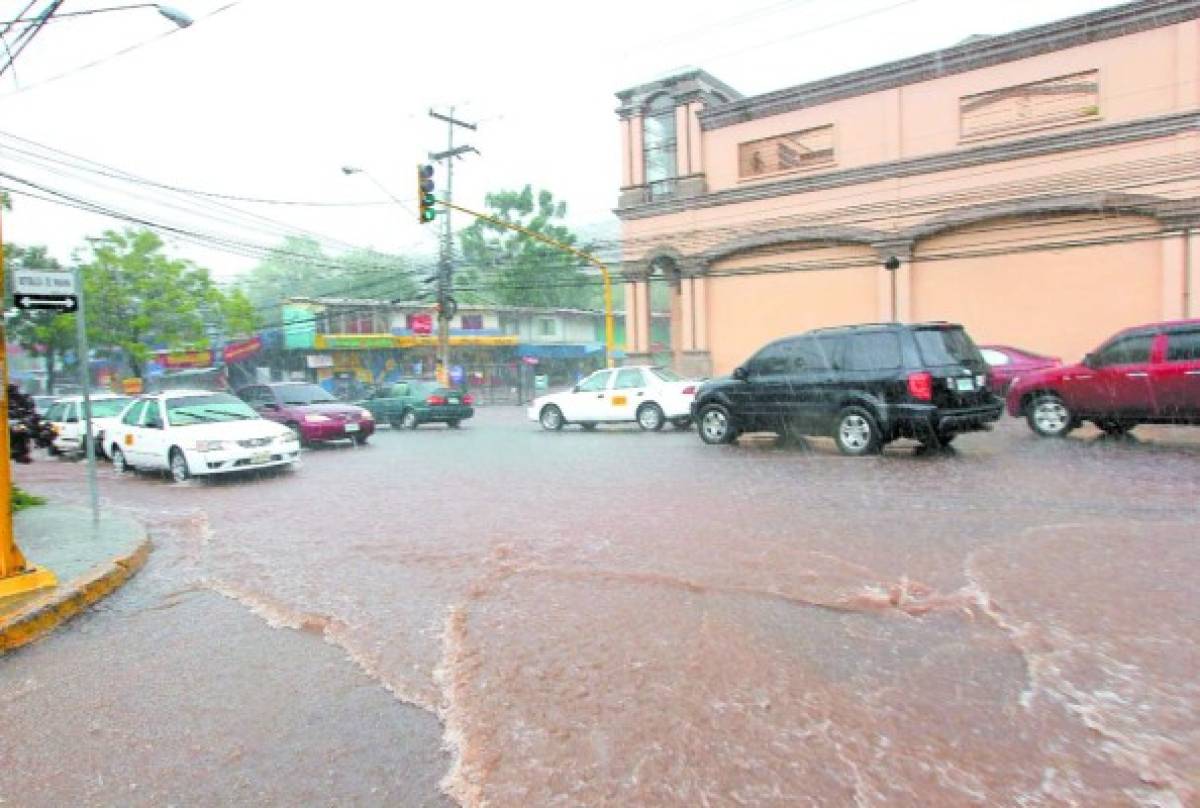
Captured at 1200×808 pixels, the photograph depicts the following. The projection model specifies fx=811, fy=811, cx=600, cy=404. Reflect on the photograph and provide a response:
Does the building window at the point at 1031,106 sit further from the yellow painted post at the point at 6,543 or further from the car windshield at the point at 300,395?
the yellow painted post at the point at 6,543

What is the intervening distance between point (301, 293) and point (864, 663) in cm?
7470

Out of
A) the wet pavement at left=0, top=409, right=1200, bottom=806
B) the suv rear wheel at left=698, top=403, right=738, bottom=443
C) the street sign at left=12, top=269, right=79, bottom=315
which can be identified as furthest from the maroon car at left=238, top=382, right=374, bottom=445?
the street sign at left=12, top=269, right=79, bottom=315

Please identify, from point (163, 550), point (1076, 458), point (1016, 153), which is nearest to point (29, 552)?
point (163, 550)

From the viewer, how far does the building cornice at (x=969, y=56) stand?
18.7 meters

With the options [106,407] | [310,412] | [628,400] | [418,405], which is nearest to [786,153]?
[628,400]

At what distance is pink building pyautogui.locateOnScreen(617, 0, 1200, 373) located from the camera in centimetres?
1884

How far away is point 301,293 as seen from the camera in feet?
237

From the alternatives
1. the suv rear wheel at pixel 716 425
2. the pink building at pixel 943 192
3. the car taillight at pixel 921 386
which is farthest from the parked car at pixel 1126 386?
the pink building at pixel 943 192

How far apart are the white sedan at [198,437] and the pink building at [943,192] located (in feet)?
51.8

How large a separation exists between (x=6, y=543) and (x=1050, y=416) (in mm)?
12817

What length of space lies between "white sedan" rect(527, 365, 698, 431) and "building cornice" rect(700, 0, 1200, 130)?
10550 millimetres

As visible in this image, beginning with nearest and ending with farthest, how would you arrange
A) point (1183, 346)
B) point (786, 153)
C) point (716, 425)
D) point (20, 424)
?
point (20, 424) < point (1183, 346) < point (716, 425) < point (786, 153)

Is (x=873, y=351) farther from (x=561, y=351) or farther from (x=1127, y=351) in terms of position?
(x=561, y=351)

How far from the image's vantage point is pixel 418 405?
76.0 feet
